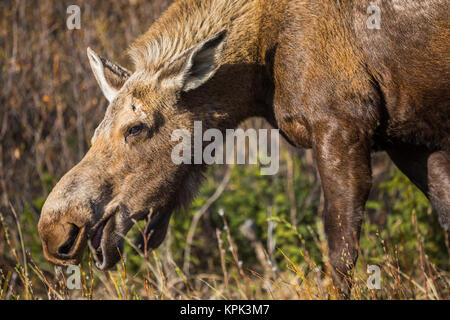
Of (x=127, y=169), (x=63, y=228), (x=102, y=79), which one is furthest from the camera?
(x=102, y=79)

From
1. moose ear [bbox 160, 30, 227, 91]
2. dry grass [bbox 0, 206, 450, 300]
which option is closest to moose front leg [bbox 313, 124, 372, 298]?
dry grass [bbox 0, 206, 450, 300]

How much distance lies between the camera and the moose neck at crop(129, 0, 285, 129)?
140 inches

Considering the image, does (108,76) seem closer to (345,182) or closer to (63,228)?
(63,228)

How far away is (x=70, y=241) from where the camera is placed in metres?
3.09

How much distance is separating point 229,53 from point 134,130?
0.81 meters

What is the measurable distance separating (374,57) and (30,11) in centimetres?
452

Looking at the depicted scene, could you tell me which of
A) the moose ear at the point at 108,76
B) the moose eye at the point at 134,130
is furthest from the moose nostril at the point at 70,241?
the moose ear at the point at 108,76

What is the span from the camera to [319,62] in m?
3.22

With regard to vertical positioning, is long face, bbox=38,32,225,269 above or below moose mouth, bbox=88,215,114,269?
above

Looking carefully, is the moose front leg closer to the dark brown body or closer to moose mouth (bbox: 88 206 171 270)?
the dark brown body

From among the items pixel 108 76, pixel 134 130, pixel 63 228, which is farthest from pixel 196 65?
pixel 63 228

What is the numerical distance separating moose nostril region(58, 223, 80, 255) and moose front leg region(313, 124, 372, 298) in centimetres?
151
